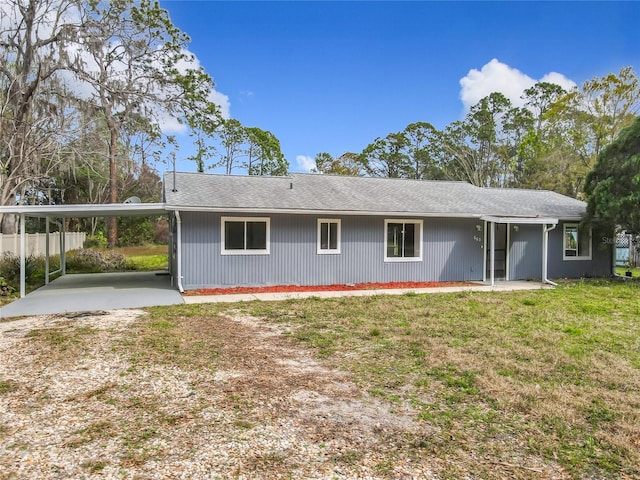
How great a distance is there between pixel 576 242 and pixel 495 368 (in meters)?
11.9

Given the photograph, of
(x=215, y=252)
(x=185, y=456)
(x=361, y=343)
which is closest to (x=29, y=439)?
(x=185, y=456)

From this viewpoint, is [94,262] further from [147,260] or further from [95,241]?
[95,241]

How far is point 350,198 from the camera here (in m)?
13.2

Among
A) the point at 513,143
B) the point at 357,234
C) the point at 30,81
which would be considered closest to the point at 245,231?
the point at 357,234

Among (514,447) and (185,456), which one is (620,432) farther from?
(185,456)

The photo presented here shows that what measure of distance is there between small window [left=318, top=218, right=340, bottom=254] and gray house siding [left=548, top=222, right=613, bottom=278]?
7.58 meters

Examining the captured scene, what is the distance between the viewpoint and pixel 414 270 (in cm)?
1309

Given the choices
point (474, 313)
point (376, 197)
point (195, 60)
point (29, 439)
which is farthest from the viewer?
point (195, 60)

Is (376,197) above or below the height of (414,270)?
above

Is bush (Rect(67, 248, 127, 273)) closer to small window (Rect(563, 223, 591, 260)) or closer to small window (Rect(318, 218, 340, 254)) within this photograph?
small window (Rect(318, 218, 340, 254))

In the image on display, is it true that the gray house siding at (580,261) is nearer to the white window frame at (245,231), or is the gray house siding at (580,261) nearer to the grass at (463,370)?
the grass at (463,370)

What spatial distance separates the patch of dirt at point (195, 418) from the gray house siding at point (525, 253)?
1063cm

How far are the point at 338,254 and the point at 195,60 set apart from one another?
57.7 feet

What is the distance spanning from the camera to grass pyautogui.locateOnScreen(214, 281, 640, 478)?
3242 mm
